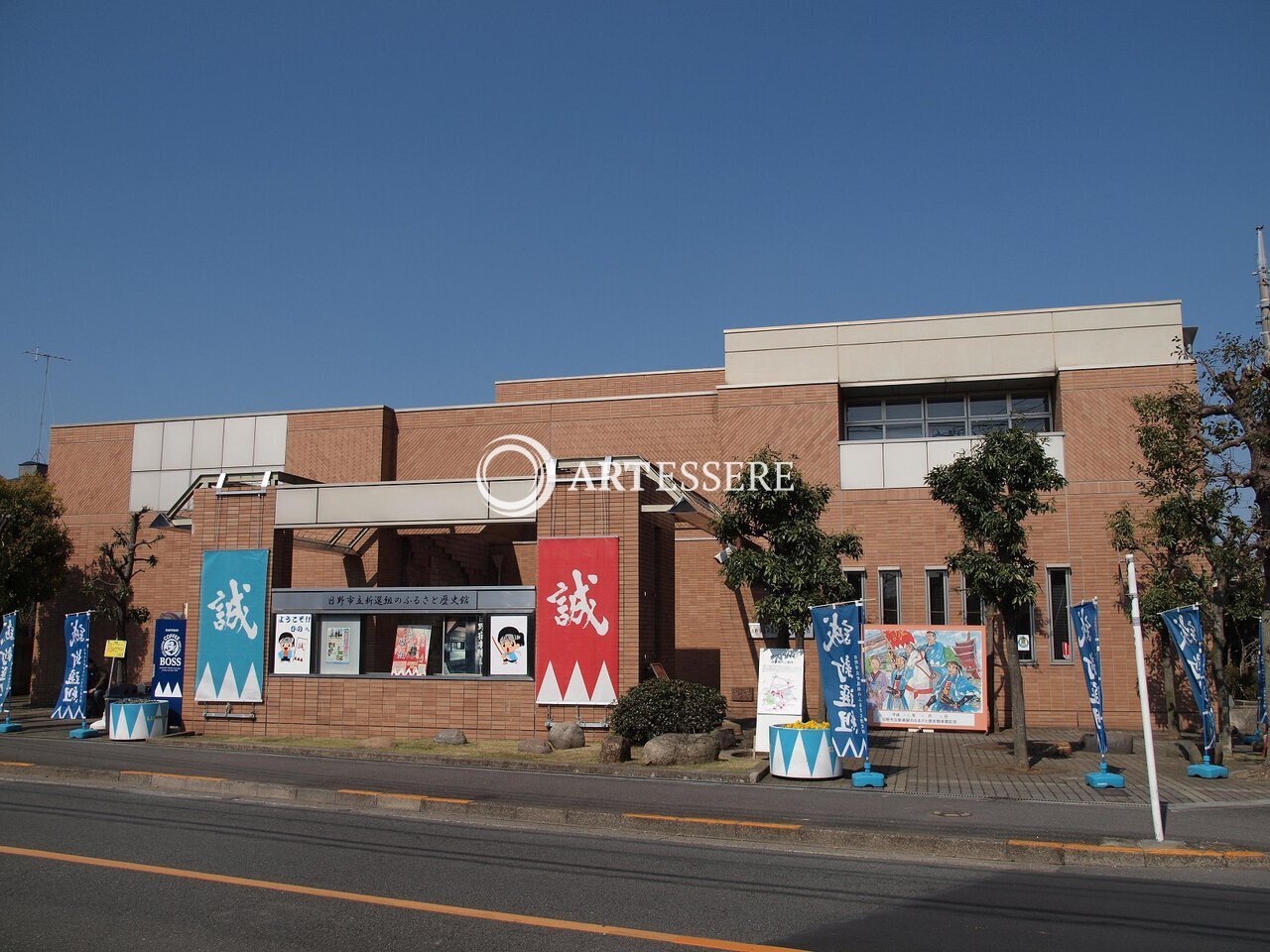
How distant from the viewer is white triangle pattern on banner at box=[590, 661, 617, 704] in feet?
62.2

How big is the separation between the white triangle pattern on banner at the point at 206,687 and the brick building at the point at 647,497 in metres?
0.19

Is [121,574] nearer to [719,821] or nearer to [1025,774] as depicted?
[719,821]

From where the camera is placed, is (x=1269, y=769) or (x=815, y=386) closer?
(x=1269, y=769)

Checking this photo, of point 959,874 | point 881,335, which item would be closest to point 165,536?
point 881,335

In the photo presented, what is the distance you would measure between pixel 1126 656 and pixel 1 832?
21.2 meters

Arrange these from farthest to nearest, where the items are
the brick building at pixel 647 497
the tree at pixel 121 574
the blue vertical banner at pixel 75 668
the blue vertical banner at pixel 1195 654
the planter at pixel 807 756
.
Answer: the tree at pixel 121 574 → the blue vertical banner at pixel 75 668 → the brick building at pixel 647 497 → the blue vertical banner at pixel 1195 654 → the planter at pixel 807 756

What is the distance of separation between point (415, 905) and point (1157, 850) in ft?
22.8

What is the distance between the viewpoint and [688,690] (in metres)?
17.6

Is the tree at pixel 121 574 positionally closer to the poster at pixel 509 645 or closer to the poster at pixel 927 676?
the poster at pixel 509 645

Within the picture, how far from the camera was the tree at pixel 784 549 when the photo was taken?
1805cm

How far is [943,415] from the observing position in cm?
2583

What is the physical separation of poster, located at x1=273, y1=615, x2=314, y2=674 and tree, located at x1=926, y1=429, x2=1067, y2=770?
13.2 metres

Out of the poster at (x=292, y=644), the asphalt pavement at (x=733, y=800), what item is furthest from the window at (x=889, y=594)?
the poster at (x=292, y=644)

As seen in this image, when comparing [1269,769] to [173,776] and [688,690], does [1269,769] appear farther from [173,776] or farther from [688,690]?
[173,776]
